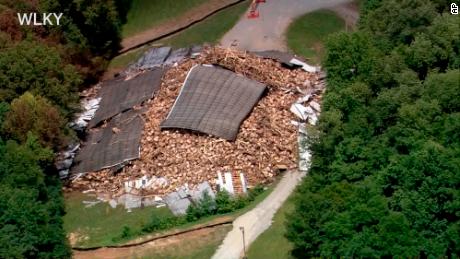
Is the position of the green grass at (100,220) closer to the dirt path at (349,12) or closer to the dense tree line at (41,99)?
the dense tree line at (41,99)

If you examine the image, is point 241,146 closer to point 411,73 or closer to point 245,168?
point 245,168

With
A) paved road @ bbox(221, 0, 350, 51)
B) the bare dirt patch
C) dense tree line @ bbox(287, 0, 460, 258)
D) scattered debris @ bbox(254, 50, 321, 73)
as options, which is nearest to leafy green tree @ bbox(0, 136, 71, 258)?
the bare dirt patch

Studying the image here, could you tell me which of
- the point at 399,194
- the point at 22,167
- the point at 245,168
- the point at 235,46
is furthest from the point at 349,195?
the point at 235,46

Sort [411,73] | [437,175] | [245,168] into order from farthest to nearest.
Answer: [245,168]
[411,73]
[437,175]

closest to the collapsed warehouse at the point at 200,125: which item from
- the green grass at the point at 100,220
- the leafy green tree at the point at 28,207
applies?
the green grass at the point at 100,220

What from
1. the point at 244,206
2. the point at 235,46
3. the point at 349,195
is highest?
the point at 235,46

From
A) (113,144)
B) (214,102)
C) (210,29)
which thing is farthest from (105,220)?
Result: (210,29)
